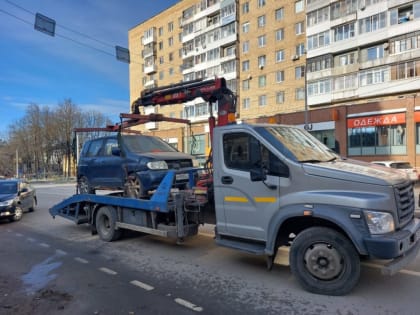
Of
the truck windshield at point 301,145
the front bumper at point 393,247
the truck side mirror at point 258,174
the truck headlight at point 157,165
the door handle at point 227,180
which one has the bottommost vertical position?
the front bumper at point 393,247

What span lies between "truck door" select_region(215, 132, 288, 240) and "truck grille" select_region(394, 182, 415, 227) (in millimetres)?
1477

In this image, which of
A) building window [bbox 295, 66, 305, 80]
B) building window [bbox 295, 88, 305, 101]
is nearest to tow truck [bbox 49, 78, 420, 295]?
building window [bbox 295, 88, 305, 101]

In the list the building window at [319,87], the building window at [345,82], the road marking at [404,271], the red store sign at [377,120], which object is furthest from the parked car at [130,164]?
the building window at [319,87]

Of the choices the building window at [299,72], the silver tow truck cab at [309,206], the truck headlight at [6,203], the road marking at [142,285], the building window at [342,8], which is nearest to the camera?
the silver tow truck cab at [309,206]

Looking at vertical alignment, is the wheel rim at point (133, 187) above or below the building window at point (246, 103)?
below

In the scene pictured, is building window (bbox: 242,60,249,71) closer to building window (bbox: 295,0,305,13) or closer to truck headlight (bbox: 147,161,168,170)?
building window (bbox: 295,0,305,13)

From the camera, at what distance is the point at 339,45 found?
37.0m

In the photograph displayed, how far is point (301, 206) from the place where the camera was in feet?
15.1

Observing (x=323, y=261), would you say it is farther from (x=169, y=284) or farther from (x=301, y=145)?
(x=169, y=284)

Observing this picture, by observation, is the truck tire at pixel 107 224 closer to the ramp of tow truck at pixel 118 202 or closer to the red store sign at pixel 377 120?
the ramp of tow truck at pixel 118 202

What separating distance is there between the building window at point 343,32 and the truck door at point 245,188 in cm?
3625

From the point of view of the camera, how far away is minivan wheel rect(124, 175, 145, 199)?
761 centimetres

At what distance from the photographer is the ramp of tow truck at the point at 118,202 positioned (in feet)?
21.9

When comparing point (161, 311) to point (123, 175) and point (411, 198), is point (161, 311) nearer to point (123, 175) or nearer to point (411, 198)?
point (411, 198)
